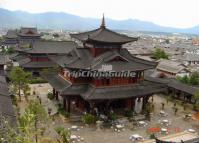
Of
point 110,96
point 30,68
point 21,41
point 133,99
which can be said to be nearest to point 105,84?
point 110,96

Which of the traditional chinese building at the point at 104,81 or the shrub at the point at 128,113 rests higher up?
the traditional chinese building at the point at 104,81

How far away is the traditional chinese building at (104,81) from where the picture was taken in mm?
33531

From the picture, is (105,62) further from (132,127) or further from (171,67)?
(171,67)

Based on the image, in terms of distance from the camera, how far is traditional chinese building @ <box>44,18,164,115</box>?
3353 centimetres

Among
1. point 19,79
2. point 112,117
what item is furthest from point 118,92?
point 19,79

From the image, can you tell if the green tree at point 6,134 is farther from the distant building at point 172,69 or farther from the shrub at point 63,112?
the distant building at point 172,69

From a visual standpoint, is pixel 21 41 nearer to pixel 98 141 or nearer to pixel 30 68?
pixel 30 68

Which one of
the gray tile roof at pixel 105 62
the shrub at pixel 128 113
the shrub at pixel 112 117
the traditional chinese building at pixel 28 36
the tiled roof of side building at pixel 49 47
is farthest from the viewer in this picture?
the traditional chinese building at pixel 28 36

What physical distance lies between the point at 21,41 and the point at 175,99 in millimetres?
58722

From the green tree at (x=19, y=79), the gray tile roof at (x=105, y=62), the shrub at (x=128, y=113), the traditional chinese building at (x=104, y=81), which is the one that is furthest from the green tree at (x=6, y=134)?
the green tree at (x=19, y=79)

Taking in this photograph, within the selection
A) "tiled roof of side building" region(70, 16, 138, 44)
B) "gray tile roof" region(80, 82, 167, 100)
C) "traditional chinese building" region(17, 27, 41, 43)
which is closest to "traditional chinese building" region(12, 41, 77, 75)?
"tiled roof of side building" region(70, 16, 138, 44)

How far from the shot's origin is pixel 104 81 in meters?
34.1

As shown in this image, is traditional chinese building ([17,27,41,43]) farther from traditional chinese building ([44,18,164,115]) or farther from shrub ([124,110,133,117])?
shrub ([124,110,133,117])

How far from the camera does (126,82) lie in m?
35.4
